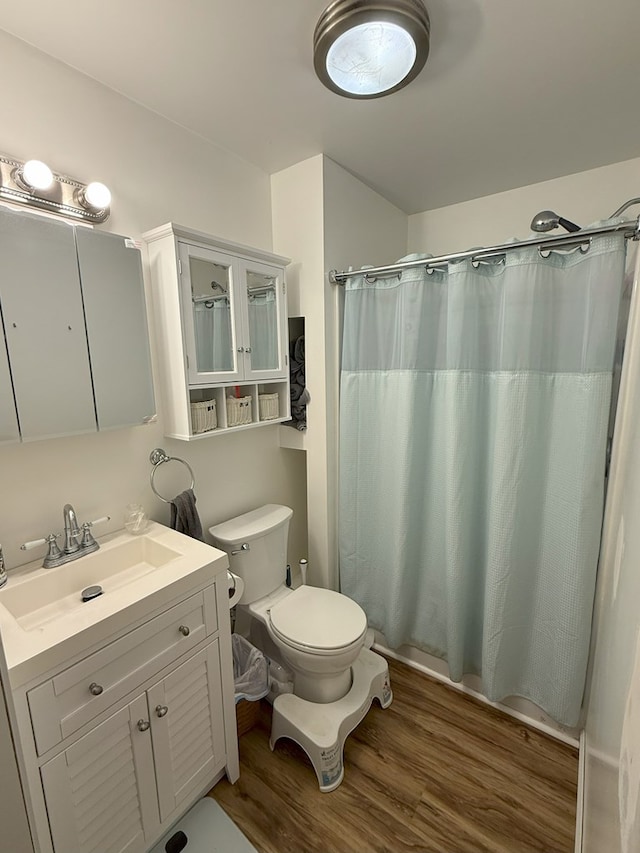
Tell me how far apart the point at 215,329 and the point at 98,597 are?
3.28 feet

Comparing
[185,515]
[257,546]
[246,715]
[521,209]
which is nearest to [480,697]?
[246,715]

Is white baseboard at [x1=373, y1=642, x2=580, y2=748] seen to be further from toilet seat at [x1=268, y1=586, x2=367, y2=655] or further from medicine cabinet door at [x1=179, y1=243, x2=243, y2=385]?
medicine cabinet door at [x1=179, y1=243, x2=243, y2=385]

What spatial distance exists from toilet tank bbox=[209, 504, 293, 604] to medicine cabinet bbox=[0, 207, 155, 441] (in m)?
0.63

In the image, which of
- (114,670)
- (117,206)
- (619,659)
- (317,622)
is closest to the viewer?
(619,659)

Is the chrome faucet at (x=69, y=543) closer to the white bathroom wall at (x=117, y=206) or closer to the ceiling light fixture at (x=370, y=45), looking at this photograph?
the white bathroom wall at (x=117, y=206)

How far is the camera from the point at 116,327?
50.2 inches

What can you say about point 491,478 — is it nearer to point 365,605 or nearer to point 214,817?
point 365,605

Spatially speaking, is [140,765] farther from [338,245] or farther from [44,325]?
[338,245]

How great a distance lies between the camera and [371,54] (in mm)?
1053

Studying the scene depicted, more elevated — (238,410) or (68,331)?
(68,331)

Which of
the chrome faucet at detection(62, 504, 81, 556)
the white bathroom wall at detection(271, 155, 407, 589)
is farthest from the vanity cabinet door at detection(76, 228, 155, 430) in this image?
the white bathroom wall at detection(271, 155, 407, 589)

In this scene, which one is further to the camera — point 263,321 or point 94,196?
point 263,321

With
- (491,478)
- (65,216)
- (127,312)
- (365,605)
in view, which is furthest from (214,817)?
(65,216)

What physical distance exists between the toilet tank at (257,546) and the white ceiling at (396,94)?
1648 mm
